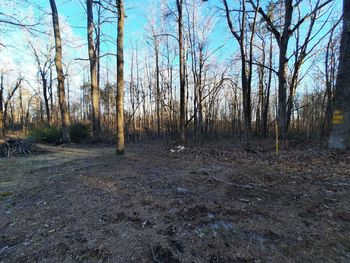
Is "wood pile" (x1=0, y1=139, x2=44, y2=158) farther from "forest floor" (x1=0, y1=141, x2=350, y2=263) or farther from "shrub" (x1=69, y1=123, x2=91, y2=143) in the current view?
"forest floor" (x1=0, y1=141, x2=350, y2=263)

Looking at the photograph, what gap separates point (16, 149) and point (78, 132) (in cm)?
505

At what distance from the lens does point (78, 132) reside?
1348 cm

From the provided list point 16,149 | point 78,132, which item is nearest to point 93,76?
point 78,132

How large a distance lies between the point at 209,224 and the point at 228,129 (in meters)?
22.8

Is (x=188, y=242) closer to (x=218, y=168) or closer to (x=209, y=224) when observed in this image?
(x=209, y=224)

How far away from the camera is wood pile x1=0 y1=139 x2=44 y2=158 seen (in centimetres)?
816

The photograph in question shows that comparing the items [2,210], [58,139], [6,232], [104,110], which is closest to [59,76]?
[58,139]

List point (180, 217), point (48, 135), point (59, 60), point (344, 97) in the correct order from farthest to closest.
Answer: point (48, 135)
point (59, 60)
point (344, 97)
point (180, 217)

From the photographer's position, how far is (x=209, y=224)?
2.30 m

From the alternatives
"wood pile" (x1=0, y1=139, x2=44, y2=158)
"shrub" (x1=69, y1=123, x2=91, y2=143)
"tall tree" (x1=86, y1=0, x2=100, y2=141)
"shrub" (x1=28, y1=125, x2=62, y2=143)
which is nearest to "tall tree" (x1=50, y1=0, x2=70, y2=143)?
"shrub" (x1=69, y1=123, x2=91, y2=143)

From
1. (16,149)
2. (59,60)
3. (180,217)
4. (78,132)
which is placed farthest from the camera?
(78,132)

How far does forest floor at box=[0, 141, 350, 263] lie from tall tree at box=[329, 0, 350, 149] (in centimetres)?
171

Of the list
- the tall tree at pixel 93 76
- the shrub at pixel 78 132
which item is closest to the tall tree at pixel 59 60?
the shrub at pixel 78 132

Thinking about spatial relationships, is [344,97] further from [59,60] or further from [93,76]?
[59,60]
